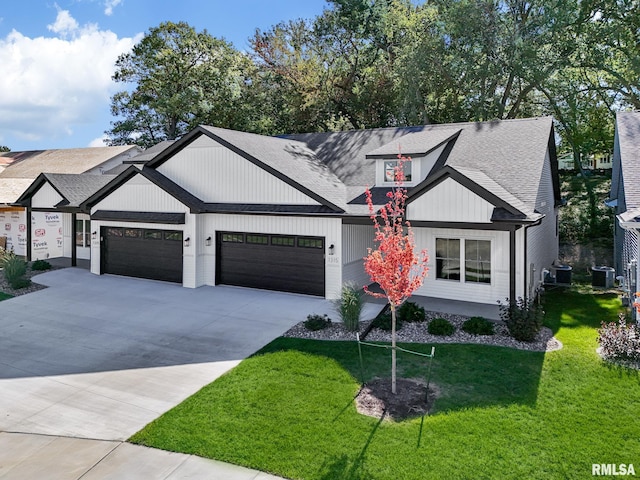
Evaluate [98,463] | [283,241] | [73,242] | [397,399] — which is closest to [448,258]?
[283,241]

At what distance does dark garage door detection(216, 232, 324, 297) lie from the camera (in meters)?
15.2

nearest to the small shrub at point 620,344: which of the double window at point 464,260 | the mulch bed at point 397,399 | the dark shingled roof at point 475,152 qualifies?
the dark shingled roof at point 475,152

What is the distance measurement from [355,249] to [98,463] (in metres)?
10.6

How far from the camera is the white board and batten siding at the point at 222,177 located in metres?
15.7

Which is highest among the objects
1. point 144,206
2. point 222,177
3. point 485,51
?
point 485,51

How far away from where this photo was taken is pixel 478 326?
36.9 feet

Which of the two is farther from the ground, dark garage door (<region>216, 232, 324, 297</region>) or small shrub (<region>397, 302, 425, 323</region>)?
dark garage door (<region>216, 232, 324, 297</region>)

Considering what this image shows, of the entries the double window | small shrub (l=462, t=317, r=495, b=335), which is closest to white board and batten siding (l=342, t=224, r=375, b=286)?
the double window

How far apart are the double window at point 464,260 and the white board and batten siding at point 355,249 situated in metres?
2.44

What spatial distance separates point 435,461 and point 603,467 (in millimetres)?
2117

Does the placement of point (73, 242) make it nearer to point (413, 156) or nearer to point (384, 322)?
point (413, 156)

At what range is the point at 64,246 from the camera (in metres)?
22.7

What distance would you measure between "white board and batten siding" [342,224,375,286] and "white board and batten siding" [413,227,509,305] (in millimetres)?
2000

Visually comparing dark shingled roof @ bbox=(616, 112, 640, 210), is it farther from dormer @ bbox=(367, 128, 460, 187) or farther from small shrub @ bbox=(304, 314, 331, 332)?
small shrub @ bbox=(304, 314, 331, 332)
